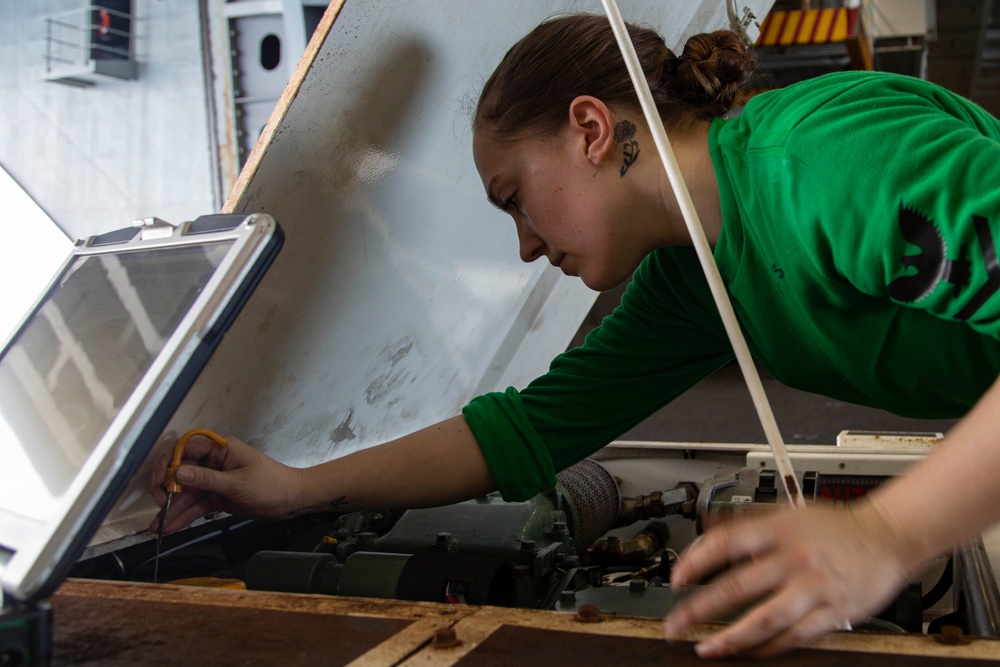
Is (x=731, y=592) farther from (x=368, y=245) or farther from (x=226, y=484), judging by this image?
(x=368, y=245)

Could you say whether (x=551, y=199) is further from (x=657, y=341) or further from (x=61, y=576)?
(x=61, y=576)

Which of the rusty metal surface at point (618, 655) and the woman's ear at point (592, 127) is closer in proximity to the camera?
the rusty metal surface at point (618, 655)

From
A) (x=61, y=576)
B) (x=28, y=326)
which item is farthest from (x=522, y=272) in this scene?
(x=61, y=576)

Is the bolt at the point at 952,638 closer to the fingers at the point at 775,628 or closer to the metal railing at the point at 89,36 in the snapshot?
the fingers at the point at 775,628

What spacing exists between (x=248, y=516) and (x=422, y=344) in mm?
495

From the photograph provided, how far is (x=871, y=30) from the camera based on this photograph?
6.03 m

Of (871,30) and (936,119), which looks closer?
(936,119)

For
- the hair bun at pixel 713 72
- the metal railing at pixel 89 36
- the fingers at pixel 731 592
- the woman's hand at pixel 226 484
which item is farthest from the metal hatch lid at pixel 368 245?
the metal railing at pixel 89 36

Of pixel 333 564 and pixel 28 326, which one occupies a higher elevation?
pixel 28 326

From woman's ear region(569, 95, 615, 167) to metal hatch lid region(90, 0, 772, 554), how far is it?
31cm

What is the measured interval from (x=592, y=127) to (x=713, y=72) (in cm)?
18

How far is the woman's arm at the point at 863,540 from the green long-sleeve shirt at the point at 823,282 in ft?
0.42

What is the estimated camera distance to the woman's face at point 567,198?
3.25 feet

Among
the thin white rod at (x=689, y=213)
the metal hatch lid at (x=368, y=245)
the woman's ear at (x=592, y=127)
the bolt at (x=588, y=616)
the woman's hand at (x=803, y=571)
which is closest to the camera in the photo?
the woman's hand at (x=803, y=571)
